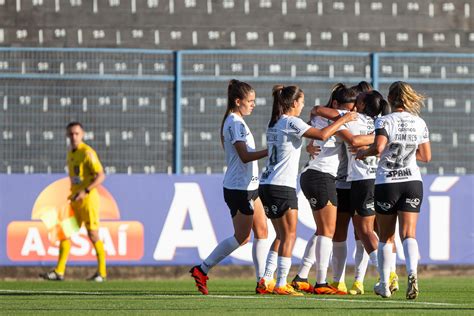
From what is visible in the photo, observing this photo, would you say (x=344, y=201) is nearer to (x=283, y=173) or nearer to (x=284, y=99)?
(x=283, y=173)

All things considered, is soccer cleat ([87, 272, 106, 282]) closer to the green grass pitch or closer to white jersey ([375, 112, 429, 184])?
the green grass pitch

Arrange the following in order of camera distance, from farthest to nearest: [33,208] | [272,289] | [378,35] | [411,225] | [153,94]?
[378,35] → [153,94] → [33,208] → [272,289] → [411,225]

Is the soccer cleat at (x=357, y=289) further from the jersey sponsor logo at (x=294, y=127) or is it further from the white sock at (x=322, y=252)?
the jersey sponsor logo at (x=294, y=127)

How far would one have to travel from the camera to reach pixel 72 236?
60.8ft

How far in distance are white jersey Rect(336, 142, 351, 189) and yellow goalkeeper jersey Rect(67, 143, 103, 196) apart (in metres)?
4.80

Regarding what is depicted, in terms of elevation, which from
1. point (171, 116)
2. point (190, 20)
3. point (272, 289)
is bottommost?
point (272, 289)

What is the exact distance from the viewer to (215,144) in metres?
20.2

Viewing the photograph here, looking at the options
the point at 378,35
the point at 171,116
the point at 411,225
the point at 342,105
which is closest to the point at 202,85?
the point at 171,116

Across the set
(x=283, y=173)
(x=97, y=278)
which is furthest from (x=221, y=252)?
(x=97, y=278)

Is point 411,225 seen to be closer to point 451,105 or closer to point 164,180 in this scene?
point 164,180

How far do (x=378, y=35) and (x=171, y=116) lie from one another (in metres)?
3.38

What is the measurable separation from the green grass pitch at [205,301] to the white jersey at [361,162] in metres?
1.12

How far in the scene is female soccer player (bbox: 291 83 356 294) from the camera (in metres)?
13.8

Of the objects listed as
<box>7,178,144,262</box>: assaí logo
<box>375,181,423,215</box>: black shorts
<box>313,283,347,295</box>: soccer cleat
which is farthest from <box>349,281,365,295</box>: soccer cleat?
<box>7,178,144,262</box>: assaí logo
